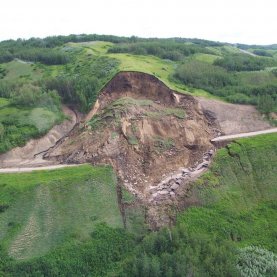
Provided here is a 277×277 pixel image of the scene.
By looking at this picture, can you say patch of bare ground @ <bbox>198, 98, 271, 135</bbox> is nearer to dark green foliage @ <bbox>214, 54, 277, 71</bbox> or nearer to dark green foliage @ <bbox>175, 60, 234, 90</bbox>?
dark green foliage @ <bbox>175, 60, 234, 90</bbox>

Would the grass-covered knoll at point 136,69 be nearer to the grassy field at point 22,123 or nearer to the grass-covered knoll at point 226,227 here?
the grassy field at point 22,123

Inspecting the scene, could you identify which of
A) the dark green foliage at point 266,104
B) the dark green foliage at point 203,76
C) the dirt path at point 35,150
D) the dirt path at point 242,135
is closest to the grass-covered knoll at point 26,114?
the dirt path at point 35,150

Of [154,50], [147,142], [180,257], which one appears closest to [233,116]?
[147,142]

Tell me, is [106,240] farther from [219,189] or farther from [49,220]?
[219,189]

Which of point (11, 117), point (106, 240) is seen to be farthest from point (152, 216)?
point (11, 117)

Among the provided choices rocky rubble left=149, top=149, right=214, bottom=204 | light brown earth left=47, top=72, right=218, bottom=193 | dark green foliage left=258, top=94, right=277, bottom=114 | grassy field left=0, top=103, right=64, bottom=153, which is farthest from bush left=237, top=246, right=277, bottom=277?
grassy field left=0, top=103, right=64, bottom=153

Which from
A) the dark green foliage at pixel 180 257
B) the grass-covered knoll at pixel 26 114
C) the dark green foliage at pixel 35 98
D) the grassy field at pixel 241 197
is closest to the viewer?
the dark green foliage at pixel 180 257

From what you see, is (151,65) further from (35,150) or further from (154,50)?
(35,150)
